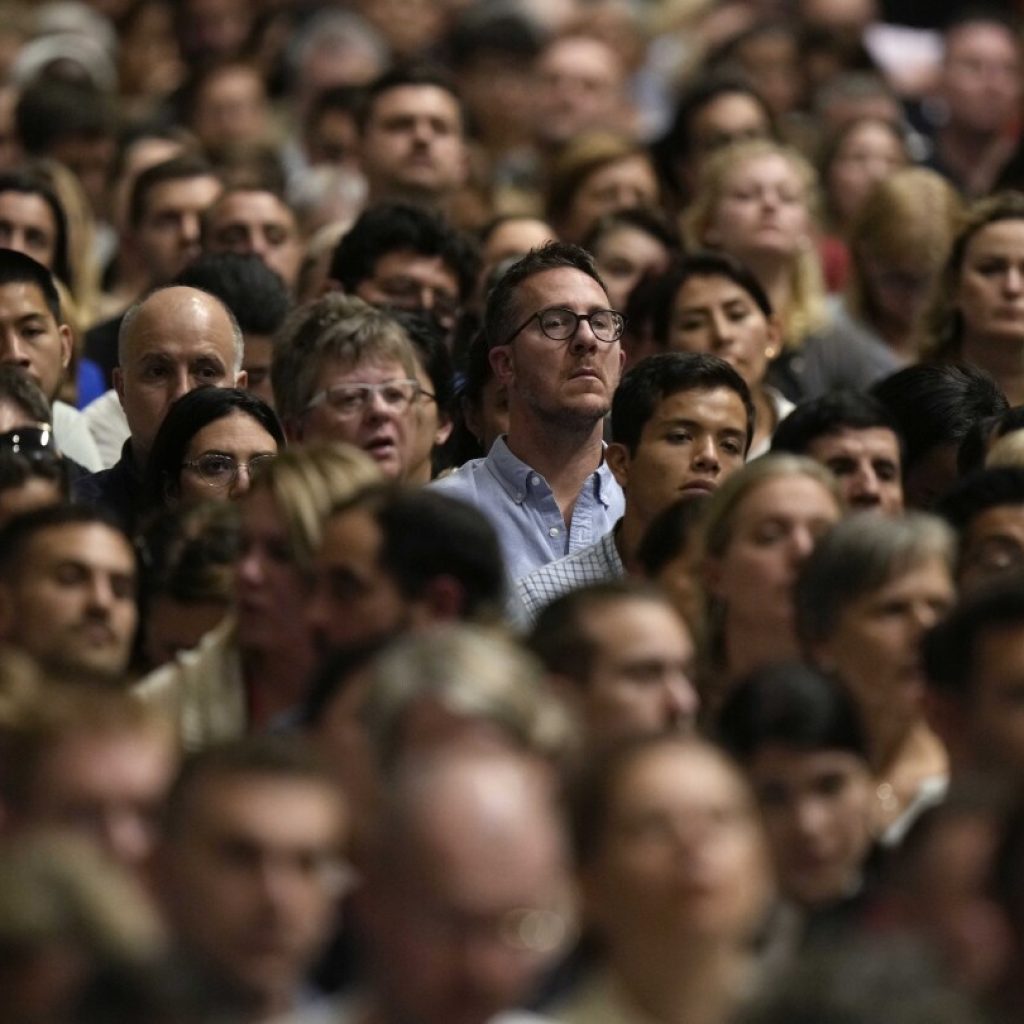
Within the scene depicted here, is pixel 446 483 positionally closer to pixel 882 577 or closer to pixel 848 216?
pixel 882 577

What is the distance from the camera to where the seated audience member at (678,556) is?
7512 millimetres

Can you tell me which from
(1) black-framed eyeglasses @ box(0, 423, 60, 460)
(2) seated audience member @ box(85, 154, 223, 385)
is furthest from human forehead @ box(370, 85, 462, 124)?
(1) black-framed eyeglasses @ box(0, 423, 60, 460)

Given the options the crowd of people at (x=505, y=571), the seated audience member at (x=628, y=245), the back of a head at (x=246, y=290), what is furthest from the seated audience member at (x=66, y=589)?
the seated audience member at (x=628, y=245)

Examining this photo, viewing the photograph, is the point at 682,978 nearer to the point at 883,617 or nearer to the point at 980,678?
the point at 980,678

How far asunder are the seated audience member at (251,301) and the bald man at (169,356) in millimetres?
→ 634

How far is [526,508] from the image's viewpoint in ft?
28.9

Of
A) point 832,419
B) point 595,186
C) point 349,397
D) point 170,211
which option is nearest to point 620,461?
point 832,419

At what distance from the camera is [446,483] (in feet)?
29.1

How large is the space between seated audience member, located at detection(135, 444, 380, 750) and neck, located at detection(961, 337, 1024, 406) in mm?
3468

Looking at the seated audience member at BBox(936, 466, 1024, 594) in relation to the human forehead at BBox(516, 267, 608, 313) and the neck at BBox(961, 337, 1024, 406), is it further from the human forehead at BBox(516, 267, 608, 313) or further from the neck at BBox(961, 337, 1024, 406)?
the neck at BBox(961, 337, 1024, 406)

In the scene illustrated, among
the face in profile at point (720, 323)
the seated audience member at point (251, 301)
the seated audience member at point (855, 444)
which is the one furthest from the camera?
the seated audience member at point (251, 301)

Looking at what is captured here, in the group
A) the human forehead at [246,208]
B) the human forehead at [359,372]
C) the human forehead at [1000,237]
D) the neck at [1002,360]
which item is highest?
the human forehead at [246,208]

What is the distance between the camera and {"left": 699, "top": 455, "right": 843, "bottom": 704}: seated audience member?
7367 mm

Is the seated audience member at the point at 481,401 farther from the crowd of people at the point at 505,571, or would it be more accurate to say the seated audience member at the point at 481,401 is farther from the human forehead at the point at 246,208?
the human forehead at the point at 246,208
